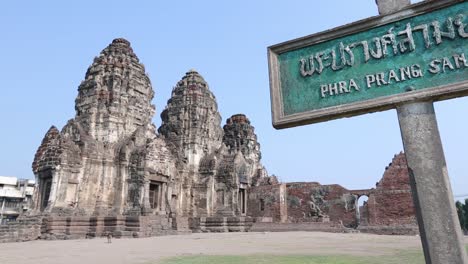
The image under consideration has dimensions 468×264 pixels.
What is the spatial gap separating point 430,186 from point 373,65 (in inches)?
36.0

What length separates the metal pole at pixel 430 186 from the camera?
2057mm

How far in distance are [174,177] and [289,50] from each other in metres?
22.4

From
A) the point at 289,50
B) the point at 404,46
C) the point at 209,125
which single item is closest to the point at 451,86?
the point at 404,46

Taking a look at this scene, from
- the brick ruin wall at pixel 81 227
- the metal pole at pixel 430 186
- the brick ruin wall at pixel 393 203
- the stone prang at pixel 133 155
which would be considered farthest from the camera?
the brick ruin wall at pixel 393 203

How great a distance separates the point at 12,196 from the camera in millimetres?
48031

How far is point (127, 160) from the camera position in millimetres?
21156

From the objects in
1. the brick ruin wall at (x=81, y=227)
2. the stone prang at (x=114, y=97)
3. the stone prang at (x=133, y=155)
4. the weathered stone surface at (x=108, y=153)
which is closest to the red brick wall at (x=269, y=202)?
the stone prang at (x=133, y=155)

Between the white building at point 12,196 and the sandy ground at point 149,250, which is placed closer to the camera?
the sandy ground at point 149,250

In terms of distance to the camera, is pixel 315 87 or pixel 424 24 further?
pixel 315 87

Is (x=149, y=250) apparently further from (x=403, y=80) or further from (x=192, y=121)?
(x=192, y=121)

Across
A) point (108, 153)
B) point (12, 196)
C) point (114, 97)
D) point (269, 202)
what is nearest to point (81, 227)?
point (108, 153)

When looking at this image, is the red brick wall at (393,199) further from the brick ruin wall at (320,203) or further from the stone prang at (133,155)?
the stone prang at (133,155)

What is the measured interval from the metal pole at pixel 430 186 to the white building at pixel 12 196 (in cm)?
5301

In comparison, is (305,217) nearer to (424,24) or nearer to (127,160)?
(127,160)
